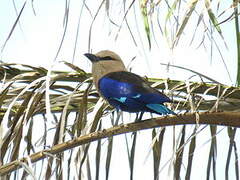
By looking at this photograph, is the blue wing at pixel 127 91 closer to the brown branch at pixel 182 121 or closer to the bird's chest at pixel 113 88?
the bird's chest at pixel 113 88

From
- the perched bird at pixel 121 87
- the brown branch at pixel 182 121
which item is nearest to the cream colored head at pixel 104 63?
the perched bird at pixel 121 87

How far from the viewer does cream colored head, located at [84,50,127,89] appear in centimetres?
312

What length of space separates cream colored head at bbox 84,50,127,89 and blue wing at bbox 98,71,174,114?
0.04 meters

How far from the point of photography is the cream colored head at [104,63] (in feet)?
10.2

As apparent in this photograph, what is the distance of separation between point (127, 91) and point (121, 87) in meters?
0.04

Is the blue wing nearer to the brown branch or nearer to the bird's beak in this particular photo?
the bird's beak

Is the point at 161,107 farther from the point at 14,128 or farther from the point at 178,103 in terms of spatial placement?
the point at 14,128

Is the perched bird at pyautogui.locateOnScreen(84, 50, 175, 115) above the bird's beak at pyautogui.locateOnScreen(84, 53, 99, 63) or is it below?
below

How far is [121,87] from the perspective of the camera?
10.1 ft

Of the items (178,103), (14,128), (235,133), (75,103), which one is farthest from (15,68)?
(235,133)

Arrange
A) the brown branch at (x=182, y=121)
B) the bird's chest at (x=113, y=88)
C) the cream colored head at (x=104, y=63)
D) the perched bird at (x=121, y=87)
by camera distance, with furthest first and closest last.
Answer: the cream colored head at (x=104, y=63), the bird's chest at (x=113, y=88), the perched bird at (x=121, y=87), the brown branch at (x=182, y=121)

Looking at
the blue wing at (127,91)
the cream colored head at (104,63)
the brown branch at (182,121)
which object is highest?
the cream colored head at (104,63)

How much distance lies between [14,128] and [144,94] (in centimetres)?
56

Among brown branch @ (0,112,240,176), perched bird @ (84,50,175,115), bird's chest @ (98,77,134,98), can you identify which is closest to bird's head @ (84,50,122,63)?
perched bird @ (84,50,175,115)
